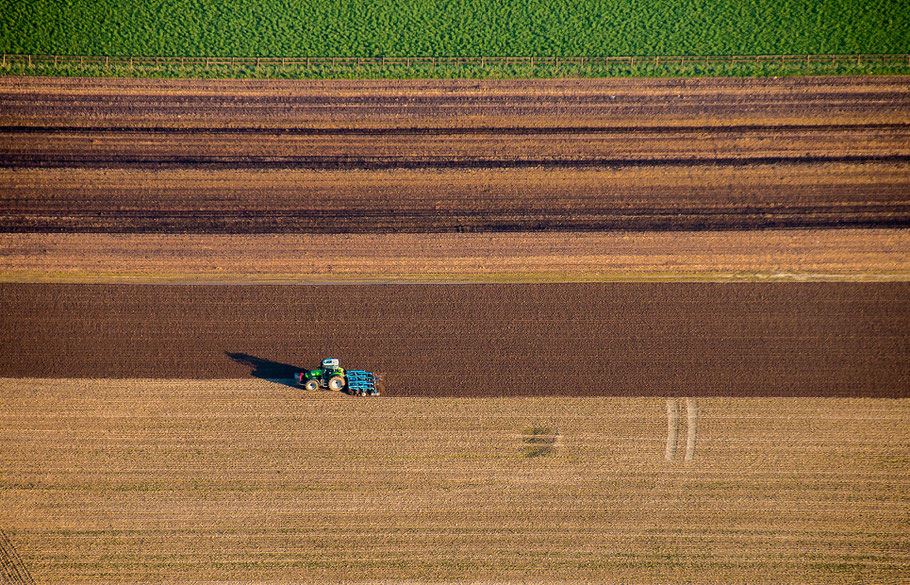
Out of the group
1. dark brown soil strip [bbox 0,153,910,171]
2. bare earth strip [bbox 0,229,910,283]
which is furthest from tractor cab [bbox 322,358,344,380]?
dark brown soil strip [bbox 0,153,910,171]

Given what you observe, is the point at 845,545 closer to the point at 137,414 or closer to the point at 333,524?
the point at 333,524

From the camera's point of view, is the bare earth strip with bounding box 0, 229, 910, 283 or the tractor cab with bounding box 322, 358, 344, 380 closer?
the tractor cab with bounding box 322, 358, 344, 380

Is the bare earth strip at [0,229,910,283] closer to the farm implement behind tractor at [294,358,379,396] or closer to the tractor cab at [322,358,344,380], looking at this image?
the tractor cab at [322,358,344,380]

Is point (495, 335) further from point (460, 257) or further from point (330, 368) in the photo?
point (330, 368)

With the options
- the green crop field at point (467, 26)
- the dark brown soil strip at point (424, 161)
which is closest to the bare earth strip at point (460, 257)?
the dark brown soil strip at point (424, 161)

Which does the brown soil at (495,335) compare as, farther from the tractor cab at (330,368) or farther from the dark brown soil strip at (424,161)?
the dark brown soil strip at (424,161)

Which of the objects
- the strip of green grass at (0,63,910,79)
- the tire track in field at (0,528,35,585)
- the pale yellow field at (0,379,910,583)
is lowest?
the tire track in field at (0,528,35,585)
